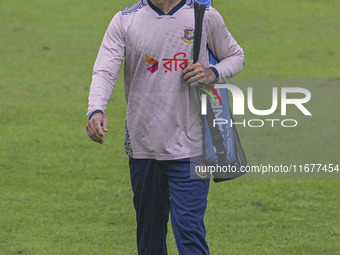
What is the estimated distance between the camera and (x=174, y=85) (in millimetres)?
5637

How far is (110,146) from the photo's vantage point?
10836mm

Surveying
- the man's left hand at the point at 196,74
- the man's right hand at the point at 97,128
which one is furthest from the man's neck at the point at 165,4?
the man's right hand at the point at 97,128

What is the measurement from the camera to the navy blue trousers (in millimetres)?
5668

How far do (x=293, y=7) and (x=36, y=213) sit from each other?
429 inches

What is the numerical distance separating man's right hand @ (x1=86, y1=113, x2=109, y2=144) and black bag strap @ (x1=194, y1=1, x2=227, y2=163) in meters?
0.69

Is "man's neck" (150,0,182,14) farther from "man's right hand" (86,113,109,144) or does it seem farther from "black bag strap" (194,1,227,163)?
"man's right hand" (86,113,109,144)

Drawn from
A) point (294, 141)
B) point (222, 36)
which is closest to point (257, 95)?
point (294, 141)

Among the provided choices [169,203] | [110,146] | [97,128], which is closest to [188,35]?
[97,128]

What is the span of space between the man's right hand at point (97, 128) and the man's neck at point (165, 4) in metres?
0.77

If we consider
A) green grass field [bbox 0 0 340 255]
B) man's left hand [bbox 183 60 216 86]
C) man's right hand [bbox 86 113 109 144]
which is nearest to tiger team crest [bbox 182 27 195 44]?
man's left hand [bbox 183 60 216 86]

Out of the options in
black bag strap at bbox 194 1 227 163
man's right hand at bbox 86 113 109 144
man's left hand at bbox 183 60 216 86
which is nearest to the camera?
man's right hand at bbox 86 113 109 144

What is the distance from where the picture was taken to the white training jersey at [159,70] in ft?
18.4

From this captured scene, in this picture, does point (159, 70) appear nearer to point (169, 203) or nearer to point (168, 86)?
point (168, 86)

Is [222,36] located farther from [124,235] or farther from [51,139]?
[51,139]
